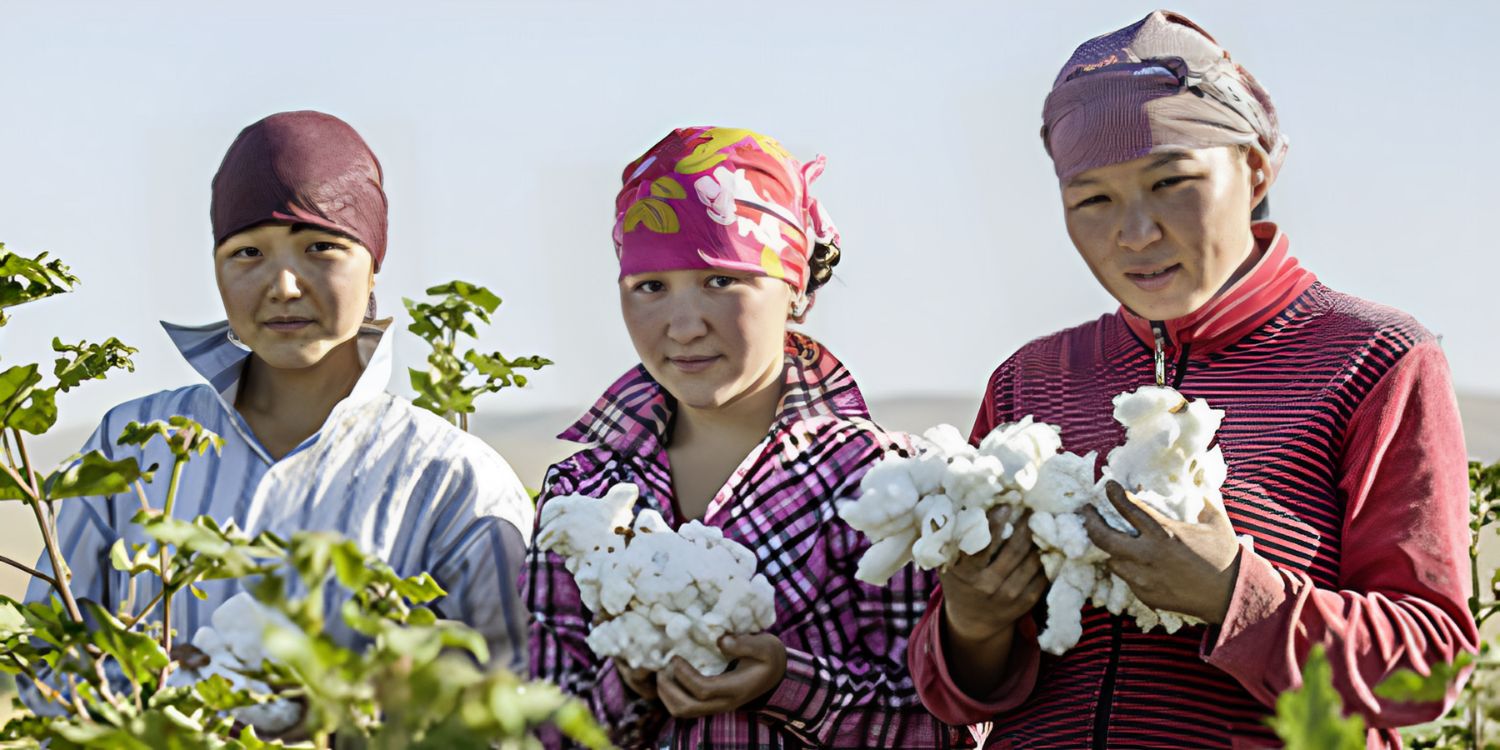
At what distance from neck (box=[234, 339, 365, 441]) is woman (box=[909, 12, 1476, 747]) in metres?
1.19

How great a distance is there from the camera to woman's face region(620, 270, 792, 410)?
2393mm

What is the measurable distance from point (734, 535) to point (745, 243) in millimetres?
464

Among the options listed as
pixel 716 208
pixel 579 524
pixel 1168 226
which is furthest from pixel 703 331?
pixel 1168 226

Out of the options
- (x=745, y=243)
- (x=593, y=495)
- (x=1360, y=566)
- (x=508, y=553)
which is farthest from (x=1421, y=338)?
(x=508, y=553)

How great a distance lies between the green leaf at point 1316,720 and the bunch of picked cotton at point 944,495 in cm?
84

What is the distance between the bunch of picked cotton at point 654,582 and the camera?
6.87ft

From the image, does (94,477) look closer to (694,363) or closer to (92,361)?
(92,361)

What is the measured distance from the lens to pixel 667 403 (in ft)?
8.54

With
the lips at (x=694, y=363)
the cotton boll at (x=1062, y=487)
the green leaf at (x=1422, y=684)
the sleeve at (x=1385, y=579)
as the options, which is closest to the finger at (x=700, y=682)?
→ the lips at (x=694, y=363)

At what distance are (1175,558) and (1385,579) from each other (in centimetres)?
28

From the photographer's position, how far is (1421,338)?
1857 millimetres

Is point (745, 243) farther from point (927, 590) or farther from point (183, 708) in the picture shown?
point (183, 708)

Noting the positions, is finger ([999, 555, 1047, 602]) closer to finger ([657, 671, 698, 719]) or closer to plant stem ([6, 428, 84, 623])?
finger ([657, 671, 698, 719])

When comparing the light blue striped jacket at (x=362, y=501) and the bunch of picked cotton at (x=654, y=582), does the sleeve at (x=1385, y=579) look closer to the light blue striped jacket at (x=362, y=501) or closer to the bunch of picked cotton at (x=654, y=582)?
the bunch of picked cotton at (x=654, y=582)
